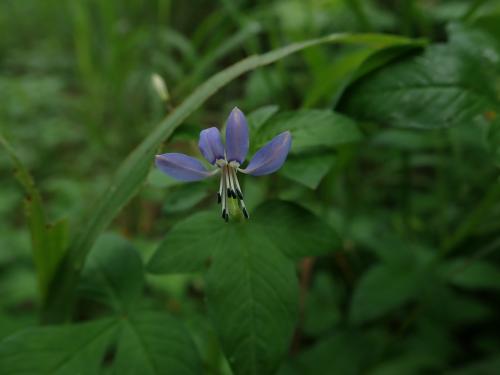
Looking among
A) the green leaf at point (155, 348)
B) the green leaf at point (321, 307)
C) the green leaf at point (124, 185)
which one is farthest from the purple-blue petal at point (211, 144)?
the green leaf at point (321, 307)

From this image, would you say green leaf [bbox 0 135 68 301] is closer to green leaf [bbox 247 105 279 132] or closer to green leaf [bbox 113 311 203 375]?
green leaf [bbox 113 311 203 375]

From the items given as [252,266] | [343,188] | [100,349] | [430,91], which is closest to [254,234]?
[252,266]

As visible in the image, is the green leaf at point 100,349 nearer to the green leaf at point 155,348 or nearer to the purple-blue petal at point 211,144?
the green leaf at point 155,348

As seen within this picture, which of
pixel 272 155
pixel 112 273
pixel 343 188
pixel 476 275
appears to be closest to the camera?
pixel 272 155

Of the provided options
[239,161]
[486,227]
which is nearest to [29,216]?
[239,161]

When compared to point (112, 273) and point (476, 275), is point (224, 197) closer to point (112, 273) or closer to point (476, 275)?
point (112, 273)
